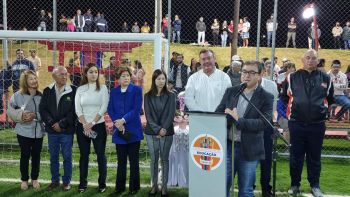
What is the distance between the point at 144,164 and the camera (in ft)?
24.1

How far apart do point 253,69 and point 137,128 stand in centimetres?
205

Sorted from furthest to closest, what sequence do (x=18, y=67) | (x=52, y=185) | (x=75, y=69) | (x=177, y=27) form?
(x=177, y=27), (x=75, y=69), (x=18, y=67), (x=52, y=185)

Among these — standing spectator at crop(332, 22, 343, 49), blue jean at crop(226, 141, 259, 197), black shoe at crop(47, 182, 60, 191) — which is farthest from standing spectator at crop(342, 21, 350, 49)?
blue jean at crop(226, 141, 259, 197)

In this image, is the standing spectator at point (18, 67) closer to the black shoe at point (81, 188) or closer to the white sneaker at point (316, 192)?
the black shoe at point (81, 188)


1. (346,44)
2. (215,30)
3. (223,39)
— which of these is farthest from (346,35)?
(215,30)

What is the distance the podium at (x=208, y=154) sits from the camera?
161 inches

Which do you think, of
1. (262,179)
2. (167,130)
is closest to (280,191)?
(262,179)

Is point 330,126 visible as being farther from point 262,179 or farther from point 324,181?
point 262,179

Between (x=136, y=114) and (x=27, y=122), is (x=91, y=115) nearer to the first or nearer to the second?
(x=136, y=114)

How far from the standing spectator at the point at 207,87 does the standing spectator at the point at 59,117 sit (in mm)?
1610

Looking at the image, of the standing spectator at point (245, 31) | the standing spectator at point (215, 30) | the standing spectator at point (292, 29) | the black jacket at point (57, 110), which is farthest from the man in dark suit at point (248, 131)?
the standing spectator at point (215, 30)

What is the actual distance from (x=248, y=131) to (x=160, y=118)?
1.73m

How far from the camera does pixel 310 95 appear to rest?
5660 millimetres

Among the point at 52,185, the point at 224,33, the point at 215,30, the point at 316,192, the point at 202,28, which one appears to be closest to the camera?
the point at 316,192
